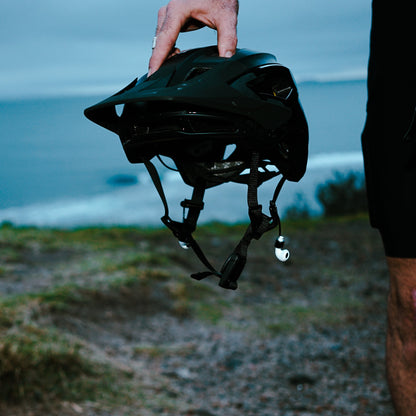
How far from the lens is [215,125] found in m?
1.52

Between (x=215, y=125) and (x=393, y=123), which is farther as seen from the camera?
(x=393, y=123)

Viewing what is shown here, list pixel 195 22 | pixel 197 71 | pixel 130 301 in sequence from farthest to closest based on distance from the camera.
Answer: pixel 130 301
pixel 195 22
pixel 197 71

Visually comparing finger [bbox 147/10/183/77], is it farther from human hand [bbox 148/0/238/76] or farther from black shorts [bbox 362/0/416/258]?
black shorts [bbox 362/0/416/258]

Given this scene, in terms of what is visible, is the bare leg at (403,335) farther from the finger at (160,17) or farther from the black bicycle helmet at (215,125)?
the finger at (160,17)

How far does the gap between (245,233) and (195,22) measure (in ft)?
2.22

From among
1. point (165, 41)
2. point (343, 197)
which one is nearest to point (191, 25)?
point (165, 41)

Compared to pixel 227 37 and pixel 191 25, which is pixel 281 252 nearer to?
pixel 227 37

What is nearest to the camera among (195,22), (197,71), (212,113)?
(212,113)

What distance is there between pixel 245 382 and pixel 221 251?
2.82 metres

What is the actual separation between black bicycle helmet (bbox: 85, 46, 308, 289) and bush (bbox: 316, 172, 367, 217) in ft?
24.1

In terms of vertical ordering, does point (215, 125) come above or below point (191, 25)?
below

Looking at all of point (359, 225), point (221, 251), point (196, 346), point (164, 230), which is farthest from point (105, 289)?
point (359, 225)

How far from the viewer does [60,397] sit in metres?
2.80

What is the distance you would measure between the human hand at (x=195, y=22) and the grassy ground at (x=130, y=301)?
1865 mm
